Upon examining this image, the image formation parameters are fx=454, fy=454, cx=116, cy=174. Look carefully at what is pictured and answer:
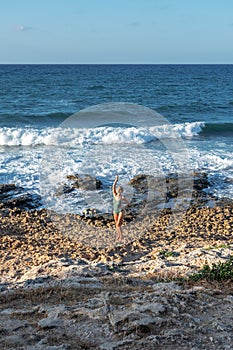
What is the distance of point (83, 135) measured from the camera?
77.7ft

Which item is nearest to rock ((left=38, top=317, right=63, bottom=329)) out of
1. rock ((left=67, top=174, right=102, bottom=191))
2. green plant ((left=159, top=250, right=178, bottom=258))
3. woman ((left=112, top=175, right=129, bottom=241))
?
green plant ((left=159, top=250, right=178, bottom=258))

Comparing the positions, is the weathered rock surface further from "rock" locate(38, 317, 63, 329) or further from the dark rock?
the dark rock

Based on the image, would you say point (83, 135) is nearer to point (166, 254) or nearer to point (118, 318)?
point (166, 254)

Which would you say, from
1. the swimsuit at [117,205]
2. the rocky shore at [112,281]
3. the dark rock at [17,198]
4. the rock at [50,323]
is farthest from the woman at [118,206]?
the rock at [50,323]

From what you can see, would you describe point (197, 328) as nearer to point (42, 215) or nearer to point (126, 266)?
point (126, 266)

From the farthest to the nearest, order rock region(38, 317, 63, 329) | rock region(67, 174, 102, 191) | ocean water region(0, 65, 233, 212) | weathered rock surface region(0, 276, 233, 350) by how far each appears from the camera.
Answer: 1. ocean water region(0, 65, 233, 212)
2. rock region(67, 174, 102, 191)
3. rock region(38, 317, 63, 329)
4. weathered rock surface region(0, 276, 233, 350)

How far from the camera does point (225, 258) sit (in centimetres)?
836

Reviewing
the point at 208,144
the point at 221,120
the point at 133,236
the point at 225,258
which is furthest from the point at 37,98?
the point at 225,258

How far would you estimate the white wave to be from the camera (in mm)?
22719

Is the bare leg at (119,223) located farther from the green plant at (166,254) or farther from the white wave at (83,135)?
the white wave at (83,135)

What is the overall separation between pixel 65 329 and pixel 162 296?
1.40m

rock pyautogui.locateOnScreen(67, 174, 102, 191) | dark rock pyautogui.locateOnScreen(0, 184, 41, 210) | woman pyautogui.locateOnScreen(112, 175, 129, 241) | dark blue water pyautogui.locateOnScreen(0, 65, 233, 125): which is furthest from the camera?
dark blue water pyautogui.locateOnScreen(0, 65, 233, 125)

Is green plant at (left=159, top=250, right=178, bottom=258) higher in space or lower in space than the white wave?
lower

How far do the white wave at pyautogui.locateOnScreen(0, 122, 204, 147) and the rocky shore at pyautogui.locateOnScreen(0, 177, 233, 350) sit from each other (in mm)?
9893
